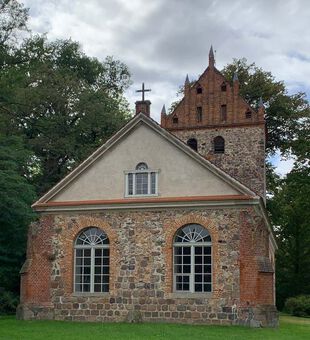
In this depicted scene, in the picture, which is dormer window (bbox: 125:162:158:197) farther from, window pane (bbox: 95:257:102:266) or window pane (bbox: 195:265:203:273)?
window pane (bbox: 195:265:203:273)

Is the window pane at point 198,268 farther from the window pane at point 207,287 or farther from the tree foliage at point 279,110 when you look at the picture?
the tree foliage at point 279,110

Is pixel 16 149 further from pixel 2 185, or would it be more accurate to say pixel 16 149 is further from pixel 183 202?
pixel 183 202

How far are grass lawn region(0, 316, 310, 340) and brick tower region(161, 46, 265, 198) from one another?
13.0 meters

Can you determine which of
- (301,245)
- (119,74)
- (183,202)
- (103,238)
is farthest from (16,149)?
(301,245)

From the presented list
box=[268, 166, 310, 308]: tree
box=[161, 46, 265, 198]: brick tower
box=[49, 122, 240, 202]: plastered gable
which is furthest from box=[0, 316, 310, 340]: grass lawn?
box=[268, 166, 310, 308]: tree

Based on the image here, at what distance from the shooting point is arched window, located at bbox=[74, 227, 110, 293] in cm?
2220

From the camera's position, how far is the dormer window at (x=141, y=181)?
22438 millimetres

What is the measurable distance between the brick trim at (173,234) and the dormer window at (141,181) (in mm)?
1498

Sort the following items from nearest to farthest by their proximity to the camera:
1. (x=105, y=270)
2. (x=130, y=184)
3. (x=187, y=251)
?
1. (x=187, y=251)
2. (x=105, y=270)
3. (x=130, y=184)

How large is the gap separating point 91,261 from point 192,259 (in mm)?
3959

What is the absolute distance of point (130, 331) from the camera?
1803 centimetres

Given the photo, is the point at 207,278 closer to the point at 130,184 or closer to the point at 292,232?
the point at 130,184

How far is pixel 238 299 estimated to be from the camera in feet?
66.8

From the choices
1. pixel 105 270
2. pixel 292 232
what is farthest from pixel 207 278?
pixel 292 232
